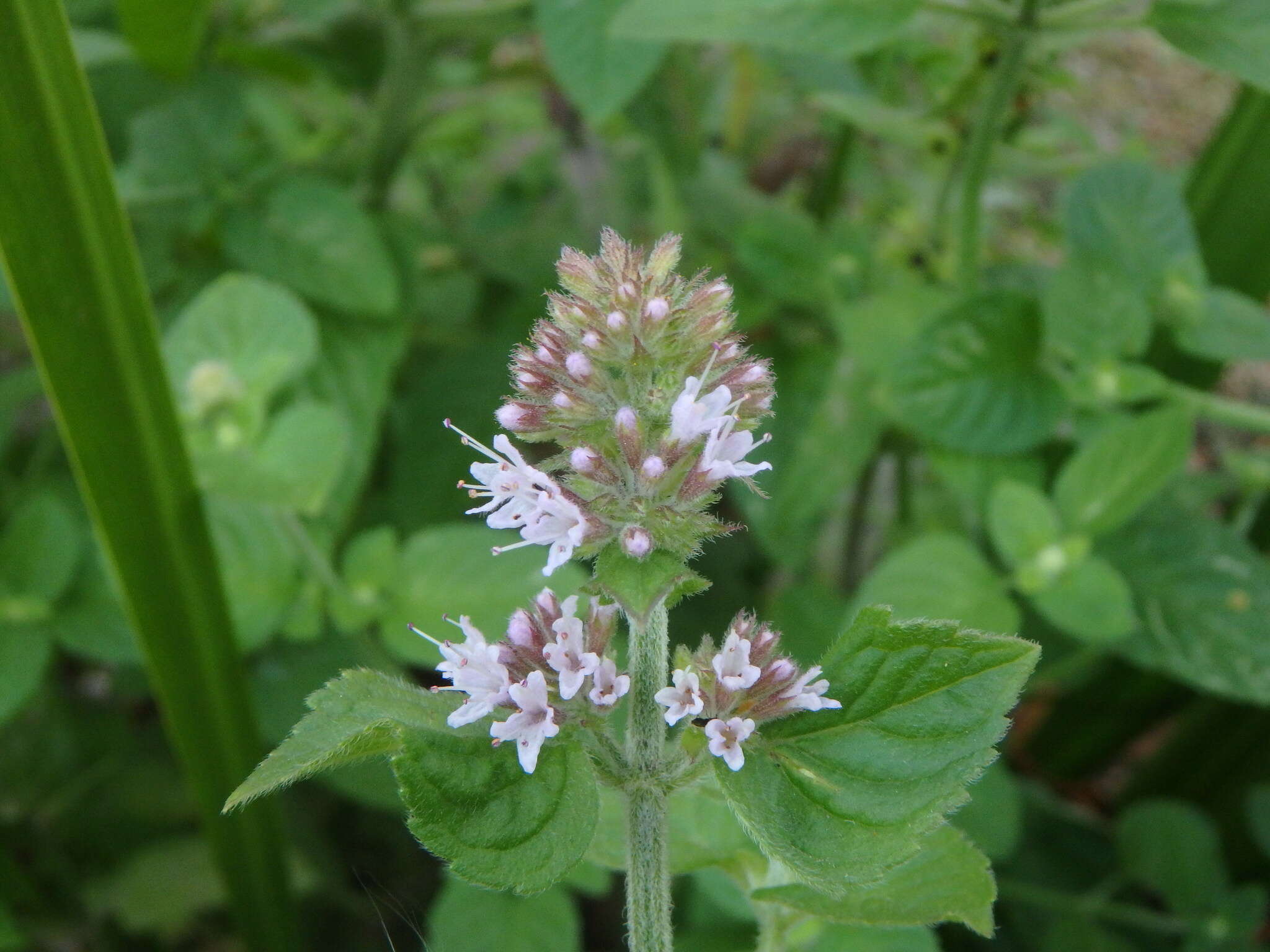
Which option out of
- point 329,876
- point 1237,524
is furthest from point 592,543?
point 1237,524

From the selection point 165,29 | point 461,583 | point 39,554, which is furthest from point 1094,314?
point 39,554

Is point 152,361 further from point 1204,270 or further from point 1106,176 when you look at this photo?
point 1204,270

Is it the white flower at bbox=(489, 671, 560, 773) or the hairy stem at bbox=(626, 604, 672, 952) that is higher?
the white flower at bbox=(489, 671, 560, 773)

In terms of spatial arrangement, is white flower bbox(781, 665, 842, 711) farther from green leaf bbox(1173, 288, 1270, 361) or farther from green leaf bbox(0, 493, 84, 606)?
green leaf bbox(0, 493, 84, 606)

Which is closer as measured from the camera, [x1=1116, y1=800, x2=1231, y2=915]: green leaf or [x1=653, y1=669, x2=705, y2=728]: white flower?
[x1=653, y1=669, x2=705, y2=728]: white flower

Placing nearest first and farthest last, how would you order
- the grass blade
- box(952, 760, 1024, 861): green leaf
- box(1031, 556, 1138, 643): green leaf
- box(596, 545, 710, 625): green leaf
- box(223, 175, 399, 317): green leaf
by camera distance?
box(596, 545, 710, 625): green leaf < the grass blade < box(1031, 556, 1138, 643): green leaf < box(952, 760, 1024, 861): green leaf < box(223, 175, 399, 317): green leaf

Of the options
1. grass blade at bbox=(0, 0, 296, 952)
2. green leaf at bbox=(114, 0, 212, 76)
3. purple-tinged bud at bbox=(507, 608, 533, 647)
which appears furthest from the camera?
green leaf at bbox=(114, 0, 212, 76)

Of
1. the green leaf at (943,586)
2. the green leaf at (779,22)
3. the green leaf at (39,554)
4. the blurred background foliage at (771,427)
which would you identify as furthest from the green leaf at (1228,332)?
the green leaf at (39,554)

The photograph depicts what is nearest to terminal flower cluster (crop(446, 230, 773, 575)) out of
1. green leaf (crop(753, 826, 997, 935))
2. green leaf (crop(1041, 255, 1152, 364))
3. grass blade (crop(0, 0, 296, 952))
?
green leaf (crop(753, 826, 997, 935))
